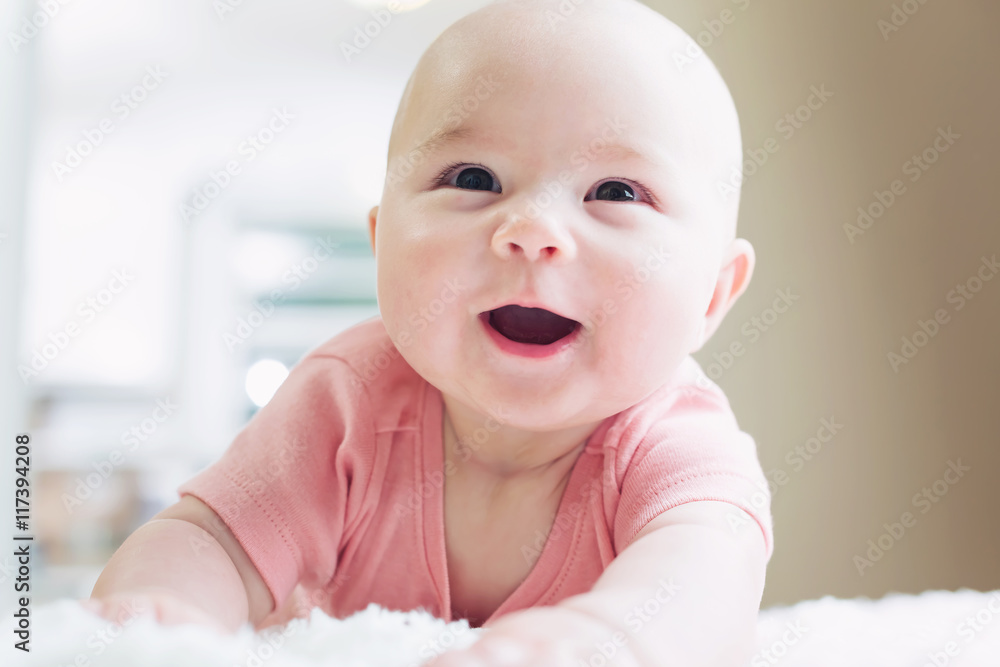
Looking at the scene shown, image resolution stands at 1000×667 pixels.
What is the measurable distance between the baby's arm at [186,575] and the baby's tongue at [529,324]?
283 millimetres

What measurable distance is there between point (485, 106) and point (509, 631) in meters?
0.37

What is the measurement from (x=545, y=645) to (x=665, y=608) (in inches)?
4.2

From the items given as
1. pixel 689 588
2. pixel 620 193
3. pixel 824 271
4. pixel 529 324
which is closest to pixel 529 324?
pixel 529 324

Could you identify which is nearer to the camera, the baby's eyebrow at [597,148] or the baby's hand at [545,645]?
the baby's hand at [545,645]

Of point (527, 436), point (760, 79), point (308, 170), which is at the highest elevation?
point (760, 79)

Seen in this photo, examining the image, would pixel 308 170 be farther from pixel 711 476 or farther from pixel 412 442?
pixel 711 476

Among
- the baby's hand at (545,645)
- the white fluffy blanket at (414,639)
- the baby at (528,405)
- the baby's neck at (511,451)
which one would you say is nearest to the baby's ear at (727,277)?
the baby at (528,405)

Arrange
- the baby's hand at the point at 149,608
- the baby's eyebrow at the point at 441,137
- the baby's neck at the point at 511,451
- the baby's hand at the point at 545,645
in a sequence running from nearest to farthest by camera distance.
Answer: the baby's hand at the point at 545,645, the baby's hand at the point at 149,608, the baby's eyebrow at the point at 441,137, the baby's neck at the point at 511,451

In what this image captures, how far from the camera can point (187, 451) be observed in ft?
9.09

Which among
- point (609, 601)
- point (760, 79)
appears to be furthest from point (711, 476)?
point (760, 79)

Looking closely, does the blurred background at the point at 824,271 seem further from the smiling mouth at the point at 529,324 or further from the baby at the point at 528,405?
the smiling mouth at the point at 529,324

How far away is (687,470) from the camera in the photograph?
60 centimetres

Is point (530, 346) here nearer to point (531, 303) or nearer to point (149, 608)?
point (531, 303)

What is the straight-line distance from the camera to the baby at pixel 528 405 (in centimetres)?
54
